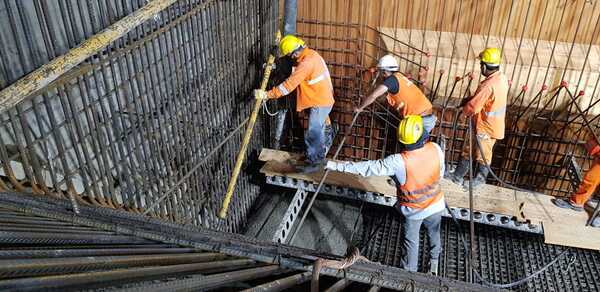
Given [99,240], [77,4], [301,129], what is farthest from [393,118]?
[99,240]

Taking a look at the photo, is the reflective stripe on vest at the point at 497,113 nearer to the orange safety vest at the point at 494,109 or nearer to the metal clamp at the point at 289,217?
the orange safety vest at the point at 494,109

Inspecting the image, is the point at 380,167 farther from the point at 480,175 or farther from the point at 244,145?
the point at 480,175

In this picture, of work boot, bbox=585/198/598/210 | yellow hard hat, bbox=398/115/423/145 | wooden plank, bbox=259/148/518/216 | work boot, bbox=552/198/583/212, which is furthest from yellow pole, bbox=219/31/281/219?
work boot, bbox=585/198/598/210

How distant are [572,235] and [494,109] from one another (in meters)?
1.81

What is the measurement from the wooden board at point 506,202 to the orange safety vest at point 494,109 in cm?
88

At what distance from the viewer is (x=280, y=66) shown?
7.07m

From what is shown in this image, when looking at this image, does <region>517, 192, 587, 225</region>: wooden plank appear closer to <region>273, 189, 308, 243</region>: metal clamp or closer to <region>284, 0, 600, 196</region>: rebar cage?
<region>284, 0, 600, 196</region>: rebar cage

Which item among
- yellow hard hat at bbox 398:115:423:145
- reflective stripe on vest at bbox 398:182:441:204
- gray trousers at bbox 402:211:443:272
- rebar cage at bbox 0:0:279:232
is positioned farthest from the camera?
gray trousers at bbox 402:211:443:272

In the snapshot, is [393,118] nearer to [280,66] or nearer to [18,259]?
[280,66]

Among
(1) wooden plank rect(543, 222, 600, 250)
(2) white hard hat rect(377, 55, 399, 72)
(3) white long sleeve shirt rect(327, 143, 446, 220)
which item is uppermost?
(2) white hard hat rect(377, 55, 399, 72)

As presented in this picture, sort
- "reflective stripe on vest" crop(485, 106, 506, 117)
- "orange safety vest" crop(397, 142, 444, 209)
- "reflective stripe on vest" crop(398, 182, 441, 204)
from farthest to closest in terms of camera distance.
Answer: "reflective stripe on vest" crop(485, 106, 506, 117), "reflective stripe on vest" crop(398, 182, 441, 204), "orange safety vest" crop(397, 142, 444, 209)

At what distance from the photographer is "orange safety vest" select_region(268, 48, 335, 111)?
240 inches

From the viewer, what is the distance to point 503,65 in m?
6.74

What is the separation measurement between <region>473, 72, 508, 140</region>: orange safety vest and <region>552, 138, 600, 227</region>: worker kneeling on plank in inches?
42.1
